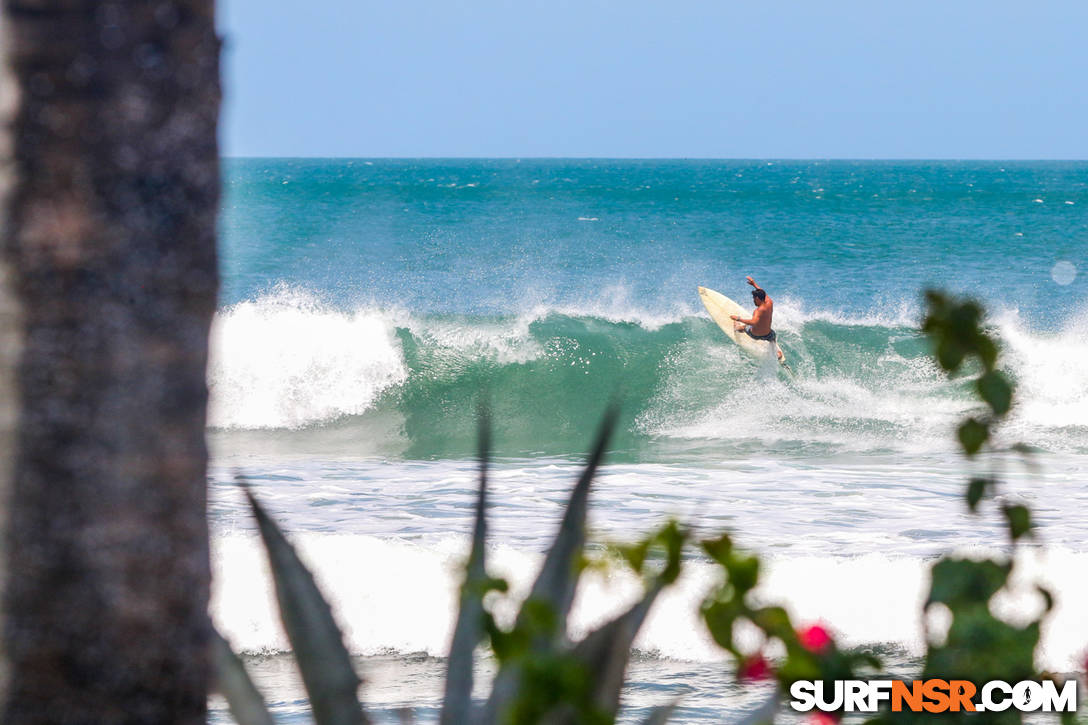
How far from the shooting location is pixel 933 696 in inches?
59.4

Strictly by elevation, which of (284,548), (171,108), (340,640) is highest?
(171,108)

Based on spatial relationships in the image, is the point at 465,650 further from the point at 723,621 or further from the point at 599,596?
the point at 599,596

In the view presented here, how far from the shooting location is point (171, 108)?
1.38 metres

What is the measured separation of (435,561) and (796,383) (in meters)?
11.2

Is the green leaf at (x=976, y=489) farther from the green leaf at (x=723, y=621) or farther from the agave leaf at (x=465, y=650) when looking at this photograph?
the agave leaf at (x=465, y=650)

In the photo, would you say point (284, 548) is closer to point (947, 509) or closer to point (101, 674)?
point (101, 674)

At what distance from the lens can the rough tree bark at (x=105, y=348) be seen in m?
1.33

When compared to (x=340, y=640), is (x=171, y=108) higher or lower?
higher

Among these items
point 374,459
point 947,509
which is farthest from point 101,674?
point 374,459

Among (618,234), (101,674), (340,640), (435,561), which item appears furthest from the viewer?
(618,234)

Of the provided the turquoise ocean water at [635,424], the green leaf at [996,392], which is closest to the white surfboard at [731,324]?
the turquoise ocean water at [635,424]

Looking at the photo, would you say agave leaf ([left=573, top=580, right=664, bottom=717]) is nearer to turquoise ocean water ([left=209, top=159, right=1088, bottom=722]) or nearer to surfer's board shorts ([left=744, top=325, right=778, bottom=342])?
turquoise ocean water ([left=209, top=159, right=1088, bottom=722])

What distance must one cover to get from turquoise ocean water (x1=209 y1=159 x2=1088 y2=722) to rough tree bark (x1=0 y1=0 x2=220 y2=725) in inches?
7.5

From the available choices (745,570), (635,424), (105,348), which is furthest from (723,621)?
(635,424)
